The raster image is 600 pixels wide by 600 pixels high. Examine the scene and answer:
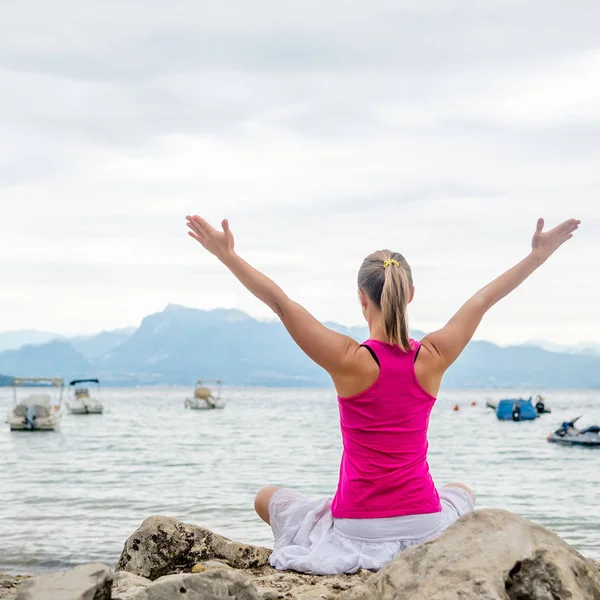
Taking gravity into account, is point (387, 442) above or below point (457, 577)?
above

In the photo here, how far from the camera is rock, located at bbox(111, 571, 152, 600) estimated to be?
12.2 ft

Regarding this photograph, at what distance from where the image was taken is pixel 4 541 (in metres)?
11.7

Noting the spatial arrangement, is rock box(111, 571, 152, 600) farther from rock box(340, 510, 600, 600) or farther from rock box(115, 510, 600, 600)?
Result: rock box(340, 510, 600, 600)

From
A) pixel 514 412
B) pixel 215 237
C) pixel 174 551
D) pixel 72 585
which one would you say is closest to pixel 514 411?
pixel 514 412

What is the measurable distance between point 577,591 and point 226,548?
2617mm

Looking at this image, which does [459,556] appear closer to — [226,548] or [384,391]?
[384,391]

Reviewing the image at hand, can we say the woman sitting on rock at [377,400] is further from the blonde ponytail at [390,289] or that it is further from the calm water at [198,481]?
the calm water at [198,481]

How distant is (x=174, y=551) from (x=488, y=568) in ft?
8.87

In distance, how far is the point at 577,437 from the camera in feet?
117

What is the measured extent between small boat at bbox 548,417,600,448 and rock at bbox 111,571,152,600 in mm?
32686

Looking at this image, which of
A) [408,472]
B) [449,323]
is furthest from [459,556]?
[449,323]

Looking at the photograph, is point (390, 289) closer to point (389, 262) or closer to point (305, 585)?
point (389, 262)

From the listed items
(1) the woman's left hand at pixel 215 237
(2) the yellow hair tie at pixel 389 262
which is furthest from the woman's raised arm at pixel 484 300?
(1) the woman's left hand at pixel 215 237

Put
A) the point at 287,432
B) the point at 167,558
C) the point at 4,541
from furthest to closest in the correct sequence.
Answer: the point at 287,432, the point at 4,541, the point at 167,558
